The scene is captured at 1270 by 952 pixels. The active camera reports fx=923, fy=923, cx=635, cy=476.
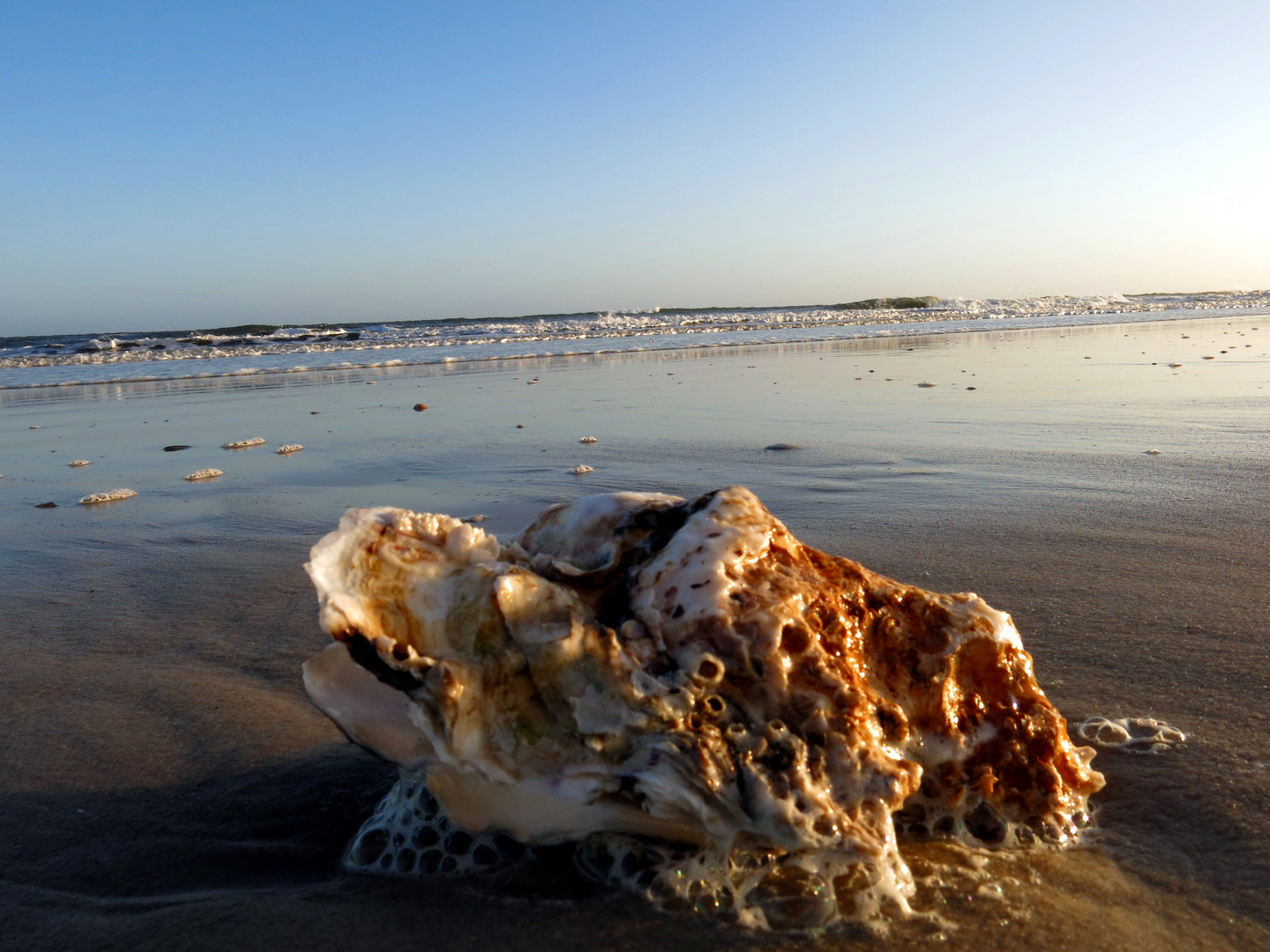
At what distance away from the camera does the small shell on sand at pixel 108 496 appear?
221 inches

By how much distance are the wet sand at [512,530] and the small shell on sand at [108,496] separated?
0.41 feet

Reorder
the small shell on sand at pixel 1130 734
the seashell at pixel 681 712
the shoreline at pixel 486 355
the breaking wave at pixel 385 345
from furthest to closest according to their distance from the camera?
the breaking wave at pixel 385 345 < the shoreline at pixel 486 355 < the small shell on sand at pixel 1130 734 < the seashell at pixel 681 712

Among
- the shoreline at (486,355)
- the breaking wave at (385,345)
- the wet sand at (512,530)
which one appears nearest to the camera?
the wet sand at (512,530)

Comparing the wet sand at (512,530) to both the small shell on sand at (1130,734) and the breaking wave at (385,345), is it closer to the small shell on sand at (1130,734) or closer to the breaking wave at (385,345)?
the small shell on sand at (1130,734)

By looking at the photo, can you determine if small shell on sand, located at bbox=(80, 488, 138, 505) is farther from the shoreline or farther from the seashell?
the shoreline

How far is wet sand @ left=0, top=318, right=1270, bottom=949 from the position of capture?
1694 mm

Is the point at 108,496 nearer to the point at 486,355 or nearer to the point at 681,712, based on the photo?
the point at 681,712

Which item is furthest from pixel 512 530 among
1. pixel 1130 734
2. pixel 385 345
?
pixel 385 345

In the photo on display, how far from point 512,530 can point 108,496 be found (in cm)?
282

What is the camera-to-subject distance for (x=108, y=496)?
5664 mm

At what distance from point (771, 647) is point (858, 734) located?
0.22 m

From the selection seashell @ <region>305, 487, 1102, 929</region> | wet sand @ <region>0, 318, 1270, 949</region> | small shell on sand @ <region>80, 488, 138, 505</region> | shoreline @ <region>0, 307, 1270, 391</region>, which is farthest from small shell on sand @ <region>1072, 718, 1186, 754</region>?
shoreline @ <region>0, 307, 1270, 391</region>

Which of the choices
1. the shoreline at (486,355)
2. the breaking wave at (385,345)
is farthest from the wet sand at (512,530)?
the breaking wave at (385,345)

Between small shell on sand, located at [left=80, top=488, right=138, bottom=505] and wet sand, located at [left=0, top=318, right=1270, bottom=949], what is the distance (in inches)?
4.9
